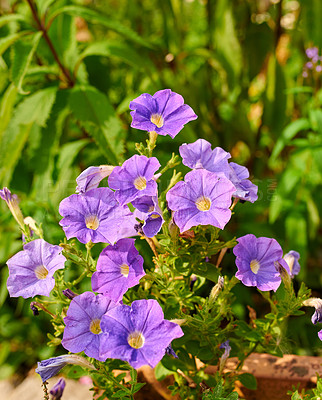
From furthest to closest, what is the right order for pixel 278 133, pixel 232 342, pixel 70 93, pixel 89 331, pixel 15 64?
1. pixel 278 133
2. pixel 70 93
3. pixel 15 64
4. pixel 232 342
5. pixel 89 331

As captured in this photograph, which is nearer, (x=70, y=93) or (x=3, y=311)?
(x=70, y=93)

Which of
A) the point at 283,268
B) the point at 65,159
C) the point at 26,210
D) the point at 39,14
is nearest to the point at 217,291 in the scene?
the point at 283,268

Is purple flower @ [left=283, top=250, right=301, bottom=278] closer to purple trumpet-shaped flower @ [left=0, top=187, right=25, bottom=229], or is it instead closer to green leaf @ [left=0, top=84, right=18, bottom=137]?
purple trumpet-shaped flower @ [left=0, top=187, right=25, bottom=229]

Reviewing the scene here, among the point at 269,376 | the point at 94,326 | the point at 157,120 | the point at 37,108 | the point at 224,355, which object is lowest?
the point at 269,376

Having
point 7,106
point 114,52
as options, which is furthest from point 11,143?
point 114,52

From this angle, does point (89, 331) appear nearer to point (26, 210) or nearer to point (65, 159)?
point (26, 210)

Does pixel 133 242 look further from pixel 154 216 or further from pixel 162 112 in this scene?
pixel 162 112

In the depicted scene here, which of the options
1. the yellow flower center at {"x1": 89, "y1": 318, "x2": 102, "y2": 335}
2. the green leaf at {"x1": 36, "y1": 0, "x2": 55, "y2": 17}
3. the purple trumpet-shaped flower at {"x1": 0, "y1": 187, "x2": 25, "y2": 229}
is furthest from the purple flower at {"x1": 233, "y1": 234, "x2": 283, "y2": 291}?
the green leaf at {"x1": 36, "y1": 0, "x2": 55, "y2": 17}
